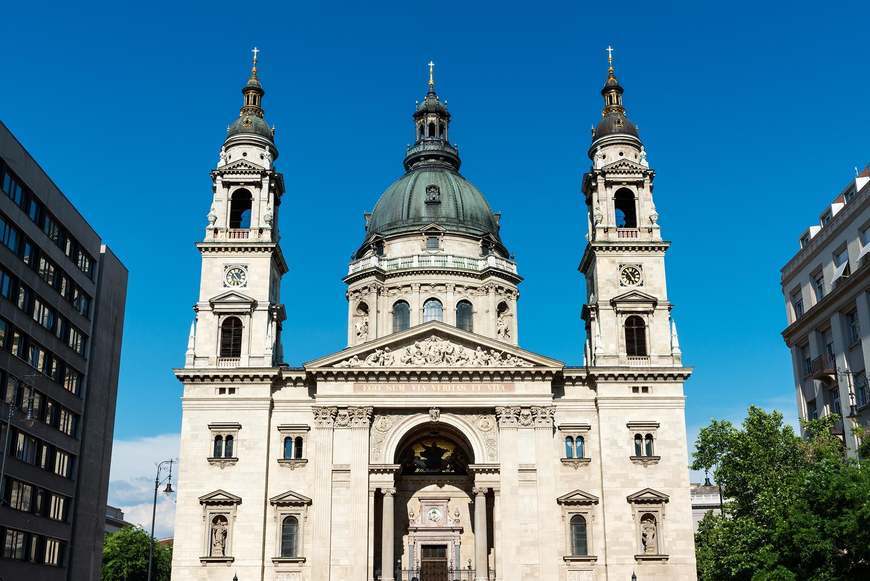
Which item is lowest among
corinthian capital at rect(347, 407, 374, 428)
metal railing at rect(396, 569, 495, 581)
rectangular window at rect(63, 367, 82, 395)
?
metal railing at rect(396, 569, 495, 581)

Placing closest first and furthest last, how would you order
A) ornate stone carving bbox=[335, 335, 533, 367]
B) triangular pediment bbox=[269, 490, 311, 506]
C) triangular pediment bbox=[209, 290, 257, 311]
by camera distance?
triangular pediment bbox=[269, 490, 311, 506] < ornate stone carving bbox=[335, 335, 533, 367] < triangular pediment bbox=[209, 290, 257, 311]

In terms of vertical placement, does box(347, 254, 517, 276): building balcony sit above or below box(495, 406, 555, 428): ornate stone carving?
above

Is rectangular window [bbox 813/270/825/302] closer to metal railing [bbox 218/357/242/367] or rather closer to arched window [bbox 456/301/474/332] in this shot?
arched window [bbox 456/301/474/332]

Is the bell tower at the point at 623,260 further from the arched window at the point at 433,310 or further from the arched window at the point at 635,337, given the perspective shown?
the arched window at the point at 433,310

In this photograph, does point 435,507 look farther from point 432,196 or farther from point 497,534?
point 432,196

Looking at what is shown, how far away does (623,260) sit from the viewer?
59.4 meters

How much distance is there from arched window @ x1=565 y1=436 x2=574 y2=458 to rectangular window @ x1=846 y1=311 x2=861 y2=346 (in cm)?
1716

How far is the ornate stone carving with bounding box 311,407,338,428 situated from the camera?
181 feet

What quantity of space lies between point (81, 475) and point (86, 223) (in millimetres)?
15903

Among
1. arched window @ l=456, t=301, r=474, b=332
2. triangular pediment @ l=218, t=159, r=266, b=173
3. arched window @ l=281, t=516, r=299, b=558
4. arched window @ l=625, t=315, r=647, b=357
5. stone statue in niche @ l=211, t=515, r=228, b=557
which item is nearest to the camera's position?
stone statue in niche @ l=211, t=515, r=228, b=557

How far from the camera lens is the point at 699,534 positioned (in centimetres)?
6159

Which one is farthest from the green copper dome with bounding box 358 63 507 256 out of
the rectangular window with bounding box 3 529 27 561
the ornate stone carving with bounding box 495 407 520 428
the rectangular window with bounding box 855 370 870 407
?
the rectangular window with bounding box 3 529 27 561

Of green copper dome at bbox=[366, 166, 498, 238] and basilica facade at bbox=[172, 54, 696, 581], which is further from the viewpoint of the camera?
green copper dome at bbox=[366, 166, 498, 238]

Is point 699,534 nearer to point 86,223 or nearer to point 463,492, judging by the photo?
point 463,492
